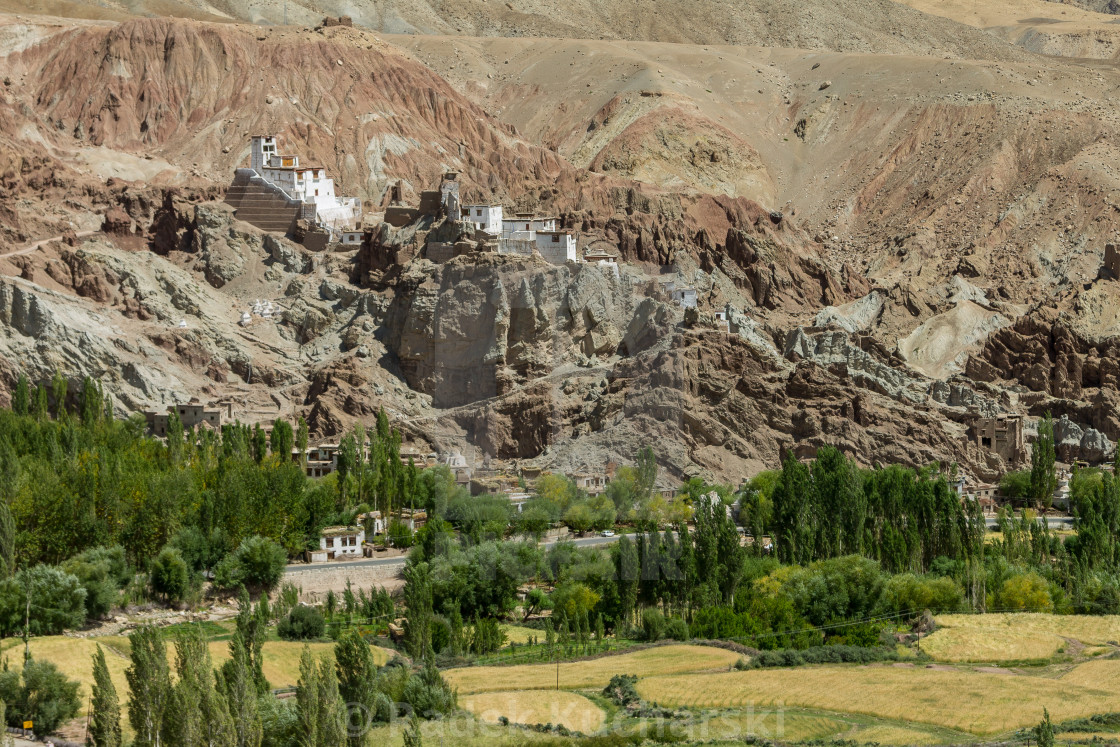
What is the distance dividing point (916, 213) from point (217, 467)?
2224 inches

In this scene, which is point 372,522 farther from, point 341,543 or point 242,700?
point 242,700

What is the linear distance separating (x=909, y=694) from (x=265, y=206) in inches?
2133

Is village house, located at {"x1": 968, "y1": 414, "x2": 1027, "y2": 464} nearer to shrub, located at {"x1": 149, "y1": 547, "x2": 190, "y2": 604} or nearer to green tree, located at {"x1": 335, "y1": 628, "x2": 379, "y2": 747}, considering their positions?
shrub, located at {"x1": 149, "y1": 547, "x2": 190, "y2": 604}

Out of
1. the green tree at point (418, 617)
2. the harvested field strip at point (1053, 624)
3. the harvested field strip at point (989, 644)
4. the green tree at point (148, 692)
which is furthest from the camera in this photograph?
the harvested field strip at point (1053, 624)

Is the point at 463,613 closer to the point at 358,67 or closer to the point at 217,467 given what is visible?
the point at 217,467

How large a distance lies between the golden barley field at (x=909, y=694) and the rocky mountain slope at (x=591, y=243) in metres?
25.7

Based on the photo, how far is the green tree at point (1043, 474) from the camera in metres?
76.4

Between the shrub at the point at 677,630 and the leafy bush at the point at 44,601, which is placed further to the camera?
the shrub at the point at 677,630

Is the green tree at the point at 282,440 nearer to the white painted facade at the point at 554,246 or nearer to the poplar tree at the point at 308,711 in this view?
the white painted facade at the point at 554,246

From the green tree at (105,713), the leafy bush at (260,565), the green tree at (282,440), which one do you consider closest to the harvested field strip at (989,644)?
the leafy bush at (260,565)

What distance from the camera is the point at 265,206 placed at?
92.9 metres

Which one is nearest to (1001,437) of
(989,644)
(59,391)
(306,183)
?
(989,644)

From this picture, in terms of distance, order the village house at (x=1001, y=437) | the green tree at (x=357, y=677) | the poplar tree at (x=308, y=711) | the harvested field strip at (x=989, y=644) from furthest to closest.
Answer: the village house at (x=1001, y=437) → the harvested field strip at (x=989, y=644) → the green tree at (x=357, y=677) → the poplar tree at (x=308, y=711)

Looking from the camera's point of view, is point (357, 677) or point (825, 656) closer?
point (357, 677)
